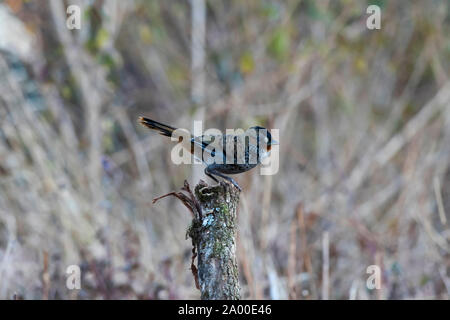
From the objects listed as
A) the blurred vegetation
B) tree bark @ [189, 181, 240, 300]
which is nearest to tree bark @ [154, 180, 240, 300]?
tree bark @ [189, 181, 240, 300]

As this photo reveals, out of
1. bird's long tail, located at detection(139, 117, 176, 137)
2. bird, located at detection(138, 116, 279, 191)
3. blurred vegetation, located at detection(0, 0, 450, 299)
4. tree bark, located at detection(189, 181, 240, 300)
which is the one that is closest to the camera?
tree bark, located at detection(189, 181, 240, 300)

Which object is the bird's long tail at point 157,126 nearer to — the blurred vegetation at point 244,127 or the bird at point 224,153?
the bird at point 224,153

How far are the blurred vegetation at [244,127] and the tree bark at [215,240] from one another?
1.21m

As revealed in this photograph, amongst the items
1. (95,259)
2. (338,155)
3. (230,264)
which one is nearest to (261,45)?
(338,155)

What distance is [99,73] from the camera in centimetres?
646

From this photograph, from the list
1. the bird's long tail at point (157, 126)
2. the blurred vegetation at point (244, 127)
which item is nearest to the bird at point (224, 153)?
the bird's long tail at point (157, 126)

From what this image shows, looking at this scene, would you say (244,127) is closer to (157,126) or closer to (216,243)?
(157,126)

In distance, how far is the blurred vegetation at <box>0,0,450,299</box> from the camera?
4668 millimetres

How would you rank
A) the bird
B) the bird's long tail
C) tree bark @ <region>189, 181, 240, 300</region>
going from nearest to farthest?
1. tree bark @ <region>189, 181, 240, 300</region>
2. the bird's long tail
3. the bird

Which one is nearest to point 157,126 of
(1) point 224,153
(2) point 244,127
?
(1) point 224,153

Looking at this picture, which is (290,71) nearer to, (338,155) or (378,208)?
(338,155)

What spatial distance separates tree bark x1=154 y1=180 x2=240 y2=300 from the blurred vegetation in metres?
1.21

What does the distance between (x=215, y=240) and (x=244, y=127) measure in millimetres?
4326

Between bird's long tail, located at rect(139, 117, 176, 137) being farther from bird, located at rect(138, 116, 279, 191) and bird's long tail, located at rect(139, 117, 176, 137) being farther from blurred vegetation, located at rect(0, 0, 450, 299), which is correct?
blurred vegetation, located at rect(0, 0, 450, 299)
